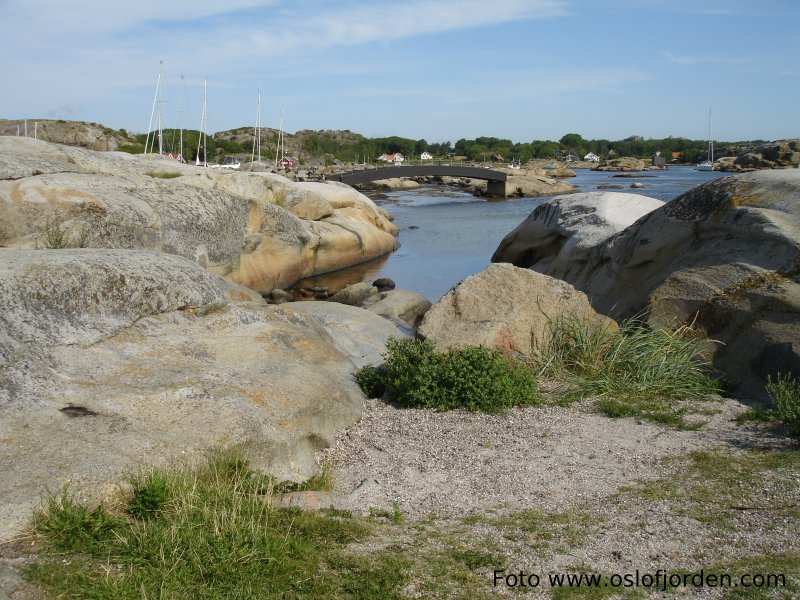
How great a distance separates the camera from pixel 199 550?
5.18m

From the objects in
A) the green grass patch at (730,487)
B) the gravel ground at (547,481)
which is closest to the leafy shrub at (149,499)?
the gravel ground at (547,481)

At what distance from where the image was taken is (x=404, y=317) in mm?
18047

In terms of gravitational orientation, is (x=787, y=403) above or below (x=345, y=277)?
above

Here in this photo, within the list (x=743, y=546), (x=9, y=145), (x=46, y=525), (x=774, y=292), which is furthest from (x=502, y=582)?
(x=9, y=145)

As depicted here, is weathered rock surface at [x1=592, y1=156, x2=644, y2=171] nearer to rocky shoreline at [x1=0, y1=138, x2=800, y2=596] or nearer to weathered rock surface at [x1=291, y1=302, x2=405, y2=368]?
rocky shoreline at [x1=0, y1=138, x2=800, y2=596]

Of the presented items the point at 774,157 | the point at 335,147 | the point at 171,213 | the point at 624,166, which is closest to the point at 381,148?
the point at 335,147

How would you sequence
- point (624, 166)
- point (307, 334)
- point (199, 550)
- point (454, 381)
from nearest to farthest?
point (199, 550) < point (454, 381) < point (307, 334) < point (624, 166)

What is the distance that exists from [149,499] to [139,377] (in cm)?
203

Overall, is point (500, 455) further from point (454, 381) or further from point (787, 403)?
point (787, 403)

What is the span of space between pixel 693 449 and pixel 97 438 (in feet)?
17.8

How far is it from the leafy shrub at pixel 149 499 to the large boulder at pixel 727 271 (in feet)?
24.6

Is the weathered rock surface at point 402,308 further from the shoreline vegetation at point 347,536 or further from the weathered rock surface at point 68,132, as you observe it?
the weathered rock surface at point 68,132

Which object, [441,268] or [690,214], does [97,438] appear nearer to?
[690,214]

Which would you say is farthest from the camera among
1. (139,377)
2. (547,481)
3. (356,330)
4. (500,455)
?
(356,330)
